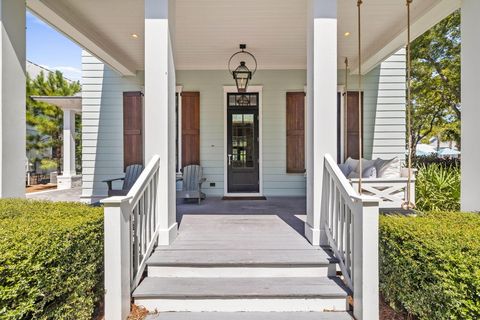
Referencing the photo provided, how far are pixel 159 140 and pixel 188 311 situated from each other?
1.62 metres

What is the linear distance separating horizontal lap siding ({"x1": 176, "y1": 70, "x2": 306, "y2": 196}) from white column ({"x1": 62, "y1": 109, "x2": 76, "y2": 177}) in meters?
5.38

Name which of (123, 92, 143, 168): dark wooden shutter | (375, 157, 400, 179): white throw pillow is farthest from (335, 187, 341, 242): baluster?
(123, 92, 143, 168): dark wooden shutter

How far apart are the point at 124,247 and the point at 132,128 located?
4.45 m

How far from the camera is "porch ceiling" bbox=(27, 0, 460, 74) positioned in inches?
148

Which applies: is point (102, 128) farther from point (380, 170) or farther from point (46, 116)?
point (46, 116)

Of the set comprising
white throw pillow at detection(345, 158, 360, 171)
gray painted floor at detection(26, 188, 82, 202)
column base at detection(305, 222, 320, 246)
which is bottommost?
gray painted floor at detection(26, 188, 82, 202)

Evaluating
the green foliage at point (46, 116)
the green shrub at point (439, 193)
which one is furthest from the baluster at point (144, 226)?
the green foliage at point (46, 116)

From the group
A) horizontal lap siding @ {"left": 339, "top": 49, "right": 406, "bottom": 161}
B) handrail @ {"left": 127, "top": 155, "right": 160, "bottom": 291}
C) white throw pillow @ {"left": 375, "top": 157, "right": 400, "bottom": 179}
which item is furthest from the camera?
horizontal lap siding @ {"left": 339, "top": 49, "right": 406, "bottom": 161}

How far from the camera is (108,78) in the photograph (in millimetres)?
6340

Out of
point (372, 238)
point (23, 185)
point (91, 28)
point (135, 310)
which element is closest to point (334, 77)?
point (372, 238)

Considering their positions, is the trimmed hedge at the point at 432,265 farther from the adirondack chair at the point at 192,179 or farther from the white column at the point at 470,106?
the adirondack chair at the point at 192,179

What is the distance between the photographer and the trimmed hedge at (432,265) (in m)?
1.71

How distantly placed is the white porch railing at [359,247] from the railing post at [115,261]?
1810 millimetres

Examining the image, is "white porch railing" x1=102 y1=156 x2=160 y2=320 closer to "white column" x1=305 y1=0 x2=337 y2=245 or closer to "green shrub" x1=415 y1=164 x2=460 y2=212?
"white column" x1=305 y1=0 x2=337 y2=245
